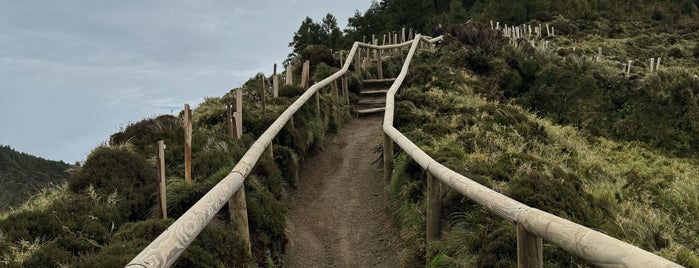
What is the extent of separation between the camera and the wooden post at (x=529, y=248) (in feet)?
9.45

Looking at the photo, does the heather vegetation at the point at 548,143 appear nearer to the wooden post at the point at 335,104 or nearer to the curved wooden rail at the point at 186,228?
the wooden post at the point at 335,104

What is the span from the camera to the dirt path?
229 inches

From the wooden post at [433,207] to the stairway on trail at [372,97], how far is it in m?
8.22

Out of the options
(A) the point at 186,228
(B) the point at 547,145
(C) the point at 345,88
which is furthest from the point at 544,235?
(C) the point at 345,88

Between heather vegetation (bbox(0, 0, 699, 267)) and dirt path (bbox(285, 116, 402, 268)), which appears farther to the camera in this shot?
dirt path (bbox(285, 116, 402, 268))

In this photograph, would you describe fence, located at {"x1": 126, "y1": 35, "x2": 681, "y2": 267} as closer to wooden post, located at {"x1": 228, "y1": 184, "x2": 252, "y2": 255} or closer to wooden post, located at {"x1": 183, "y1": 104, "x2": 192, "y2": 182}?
wooden post, located at {"x1": 228, "y1": 184, "x2": 252, "y2": 255}

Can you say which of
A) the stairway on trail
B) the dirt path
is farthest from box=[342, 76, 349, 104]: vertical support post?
the dirt path

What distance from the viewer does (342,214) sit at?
716cm

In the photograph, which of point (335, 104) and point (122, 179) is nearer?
point (122, 179)

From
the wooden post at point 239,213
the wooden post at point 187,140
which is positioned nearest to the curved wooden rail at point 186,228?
the wooden post at point 239,213

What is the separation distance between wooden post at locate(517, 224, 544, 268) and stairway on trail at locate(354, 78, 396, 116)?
1017 cm

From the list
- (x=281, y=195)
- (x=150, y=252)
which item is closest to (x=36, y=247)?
(x=150, y=252)

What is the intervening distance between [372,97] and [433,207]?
10445 mm

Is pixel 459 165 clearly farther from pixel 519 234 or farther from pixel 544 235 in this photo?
pixel 544 235
